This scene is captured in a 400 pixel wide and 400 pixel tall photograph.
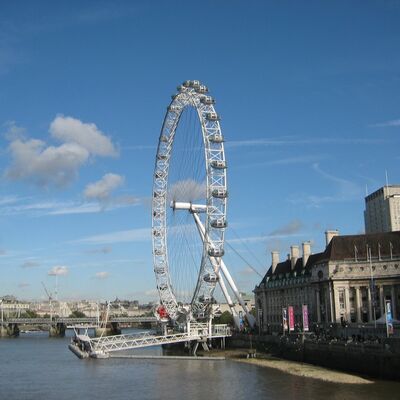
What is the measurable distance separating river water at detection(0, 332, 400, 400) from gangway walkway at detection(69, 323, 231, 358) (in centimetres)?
561

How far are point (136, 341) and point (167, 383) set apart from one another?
28.0 metres

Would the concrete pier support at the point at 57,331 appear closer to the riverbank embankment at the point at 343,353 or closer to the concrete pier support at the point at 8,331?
the concrete pier support at the point at 8,331

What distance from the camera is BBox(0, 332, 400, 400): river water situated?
42.4 metres

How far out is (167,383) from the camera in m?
48.8

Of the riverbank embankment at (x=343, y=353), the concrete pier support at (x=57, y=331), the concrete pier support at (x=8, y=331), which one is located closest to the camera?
the riverbank embankment at (x=343, y=353)

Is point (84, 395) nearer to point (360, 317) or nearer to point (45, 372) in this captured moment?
point (45, 372)

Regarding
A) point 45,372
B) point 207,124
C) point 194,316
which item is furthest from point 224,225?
point 45,372

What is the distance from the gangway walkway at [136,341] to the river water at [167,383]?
5.61 metres

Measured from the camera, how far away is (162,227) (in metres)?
78.8

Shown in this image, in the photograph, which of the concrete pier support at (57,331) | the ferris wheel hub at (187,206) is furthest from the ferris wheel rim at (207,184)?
the concrete pier support at (57,331)

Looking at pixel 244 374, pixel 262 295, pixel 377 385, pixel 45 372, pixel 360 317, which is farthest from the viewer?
pixel 262 295

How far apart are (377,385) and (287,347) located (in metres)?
21.9

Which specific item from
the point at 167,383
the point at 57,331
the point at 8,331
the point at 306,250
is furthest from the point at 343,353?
the point at 8,331

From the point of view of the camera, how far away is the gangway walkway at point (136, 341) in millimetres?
71938
